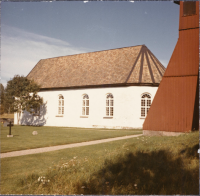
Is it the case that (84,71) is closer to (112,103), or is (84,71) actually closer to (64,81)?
(64,81)

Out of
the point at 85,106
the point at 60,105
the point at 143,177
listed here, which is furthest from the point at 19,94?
the point at 143,177

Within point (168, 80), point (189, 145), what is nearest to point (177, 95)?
point (168, 80)

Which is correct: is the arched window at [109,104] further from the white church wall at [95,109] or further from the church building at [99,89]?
the white church wall at [95,109]

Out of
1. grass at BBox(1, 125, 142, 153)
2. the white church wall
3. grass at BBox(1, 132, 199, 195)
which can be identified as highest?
the white church wall

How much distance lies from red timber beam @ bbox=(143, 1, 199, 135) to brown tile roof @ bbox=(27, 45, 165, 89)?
11.0 meters

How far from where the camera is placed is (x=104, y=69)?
30.7 meters

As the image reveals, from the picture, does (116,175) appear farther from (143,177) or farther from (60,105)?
(60,105)

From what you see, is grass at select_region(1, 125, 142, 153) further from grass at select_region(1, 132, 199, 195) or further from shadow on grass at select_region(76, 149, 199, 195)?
shadow on grass at select_region(76, 149, 199, 195)

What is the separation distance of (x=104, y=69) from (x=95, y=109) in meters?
5.38

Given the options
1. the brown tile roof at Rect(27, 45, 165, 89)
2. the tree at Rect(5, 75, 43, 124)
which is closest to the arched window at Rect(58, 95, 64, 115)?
the brown tile roof at Rect(27, 45, 165, 89)

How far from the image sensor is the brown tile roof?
27844 millimetres

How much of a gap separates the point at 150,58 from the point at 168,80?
1421cm

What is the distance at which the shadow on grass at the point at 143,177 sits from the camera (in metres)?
5.35

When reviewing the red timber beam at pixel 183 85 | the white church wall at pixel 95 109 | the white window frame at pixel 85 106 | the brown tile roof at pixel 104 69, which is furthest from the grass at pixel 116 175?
the white window frame at pixel 85 106
